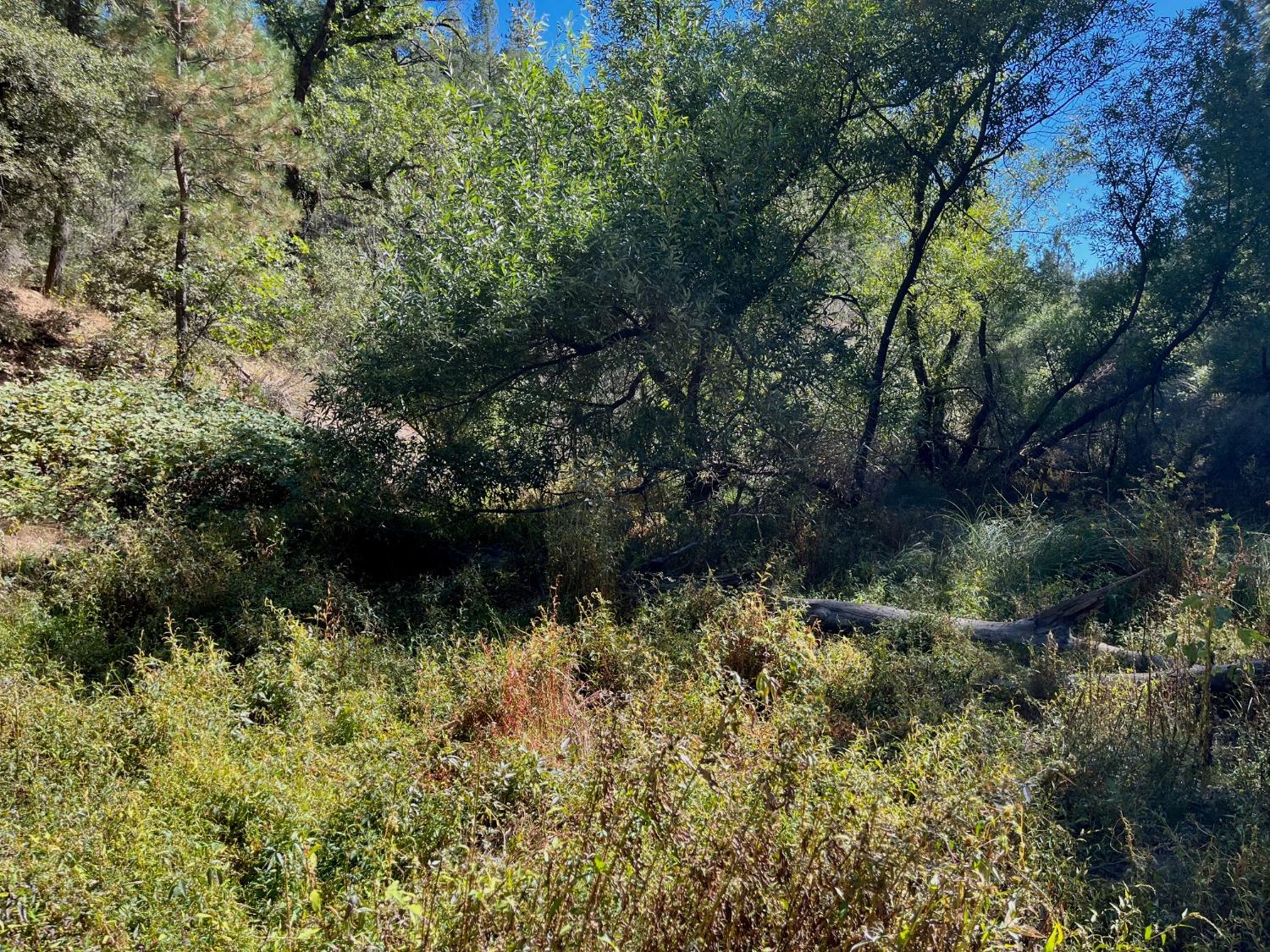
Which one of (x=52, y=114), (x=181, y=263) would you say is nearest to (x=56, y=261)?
(x=181, y=263)

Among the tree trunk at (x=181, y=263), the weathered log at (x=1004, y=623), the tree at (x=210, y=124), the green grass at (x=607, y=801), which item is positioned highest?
the tree at (x=210, y=124)

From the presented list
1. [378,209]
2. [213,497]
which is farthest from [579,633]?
[378,209]

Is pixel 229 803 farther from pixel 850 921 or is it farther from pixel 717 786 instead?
pixel 850 921

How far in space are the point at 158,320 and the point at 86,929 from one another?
9679 millimetres

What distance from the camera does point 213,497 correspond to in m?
7.17

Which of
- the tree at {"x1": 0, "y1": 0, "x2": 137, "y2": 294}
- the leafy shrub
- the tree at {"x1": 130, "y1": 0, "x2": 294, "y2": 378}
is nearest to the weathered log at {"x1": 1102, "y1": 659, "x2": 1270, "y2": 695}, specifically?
the leafy shrub

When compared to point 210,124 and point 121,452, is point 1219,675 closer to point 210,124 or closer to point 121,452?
point 121,452

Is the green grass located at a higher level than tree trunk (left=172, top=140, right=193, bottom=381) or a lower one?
lower

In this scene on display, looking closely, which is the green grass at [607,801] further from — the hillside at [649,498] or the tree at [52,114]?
the tree at [52,114]

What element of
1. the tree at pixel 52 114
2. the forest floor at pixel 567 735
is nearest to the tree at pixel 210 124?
the tree at pixel 52 114

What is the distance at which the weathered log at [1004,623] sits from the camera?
18.0 ft

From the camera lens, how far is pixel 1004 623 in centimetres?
571

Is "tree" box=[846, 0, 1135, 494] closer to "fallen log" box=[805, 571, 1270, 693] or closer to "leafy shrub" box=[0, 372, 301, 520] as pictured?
"fallen log" box=[805, 571, 1270, 693]

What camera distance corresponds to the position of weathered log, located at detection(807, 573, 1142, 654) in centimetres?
548
